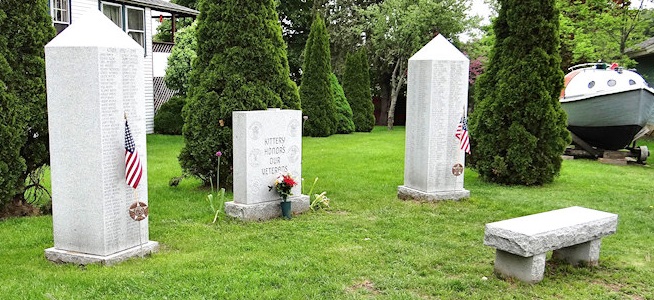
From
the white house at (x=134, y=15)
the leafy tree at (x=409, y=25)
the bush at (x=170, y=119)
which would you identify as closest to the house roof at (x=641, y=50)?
the leafy tree at (x=409, y=25)

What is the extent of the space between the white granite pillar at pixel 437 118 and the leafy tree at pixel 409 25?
16987 millimetres

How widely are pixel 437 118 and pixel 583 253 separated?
3.69 meters

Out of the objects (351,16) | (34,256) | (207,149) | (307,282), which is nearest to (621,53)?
(351,16)

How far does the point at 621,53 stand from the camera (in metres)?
19.4

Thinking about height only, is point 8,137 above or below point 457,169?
above

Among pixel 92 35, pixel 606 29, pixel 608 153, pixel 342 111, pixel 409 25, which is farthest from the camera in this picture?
pixel 409 25

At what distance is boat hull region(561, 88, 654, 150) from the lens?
14.5 metres

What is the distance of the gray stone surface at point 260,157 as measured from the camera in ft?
Result: 24.9

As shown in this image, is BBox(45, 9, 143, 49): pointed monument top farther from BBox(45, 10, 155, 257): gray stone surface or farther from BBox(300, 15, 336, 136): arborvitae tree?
BBox(300, 15, 336, 136): arborvitae tree

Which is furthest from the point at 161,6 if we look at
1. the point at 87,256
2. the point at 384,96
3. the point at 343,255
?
the point at 343,255

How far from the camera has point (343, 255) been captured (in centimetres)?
599

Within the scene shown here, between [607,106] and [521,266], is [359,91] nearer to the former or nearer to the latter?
[607,106]

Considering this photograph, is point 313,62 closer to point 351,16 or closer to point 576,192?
point 351,16

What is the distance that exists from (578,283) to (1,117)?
6828mm
